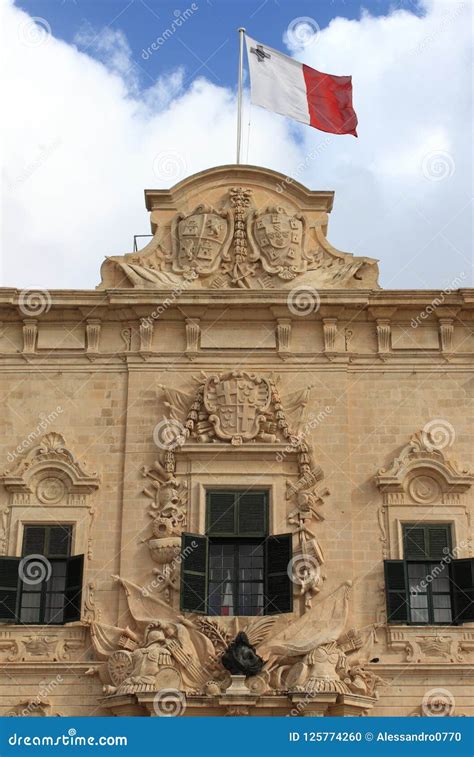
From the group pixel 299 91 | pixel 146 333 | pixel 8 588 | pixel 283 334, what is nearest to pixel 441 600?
pixel 283 334

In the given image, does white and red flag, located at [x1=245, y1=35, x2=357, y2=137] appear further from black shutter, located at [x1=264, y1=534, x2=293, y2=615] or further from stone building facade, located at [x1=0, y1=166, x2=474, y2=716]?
black shutter, located at [x1=264, y1=534, x2=293, y2=615]

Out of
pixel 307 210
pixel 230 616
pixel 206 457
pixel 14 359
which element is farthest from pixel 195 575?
pixel 307 210

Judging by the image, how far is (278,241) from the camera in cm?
2180

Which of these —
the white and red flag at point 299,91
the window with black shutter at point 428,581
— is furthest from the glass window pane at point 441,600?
the white and red flag at point 299,91

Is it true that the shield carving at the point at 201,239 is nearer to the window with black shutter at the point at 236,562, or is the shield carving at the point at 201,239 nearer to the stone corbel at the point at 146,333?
the stone corbel at the point at 146,333

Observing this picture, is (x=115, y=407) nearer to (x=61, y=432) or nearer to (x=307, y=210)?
(x=61, y=432)

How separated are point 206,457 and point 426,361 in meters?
4.71

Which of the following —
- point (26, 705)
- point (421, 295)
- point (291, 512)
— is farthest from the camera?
point (421, 295)

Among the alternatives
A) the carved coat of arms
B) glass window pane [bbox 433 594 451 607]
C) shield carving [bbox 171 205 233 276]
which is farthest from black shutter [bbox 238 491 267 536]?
shield carving [bbox 171 205 233 276]

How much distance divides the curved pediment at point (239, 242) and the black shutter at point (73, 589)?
5.49 m

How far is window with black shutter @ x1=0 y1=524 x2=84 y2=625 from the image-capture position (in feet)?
63.9

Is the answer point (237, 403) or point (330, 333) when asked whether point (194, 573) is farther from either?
point (330, 333)

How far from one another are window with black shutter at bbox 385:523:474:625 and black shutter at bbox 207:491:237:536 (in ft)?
9.49

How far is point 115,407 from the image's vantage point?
21016 millimetres
